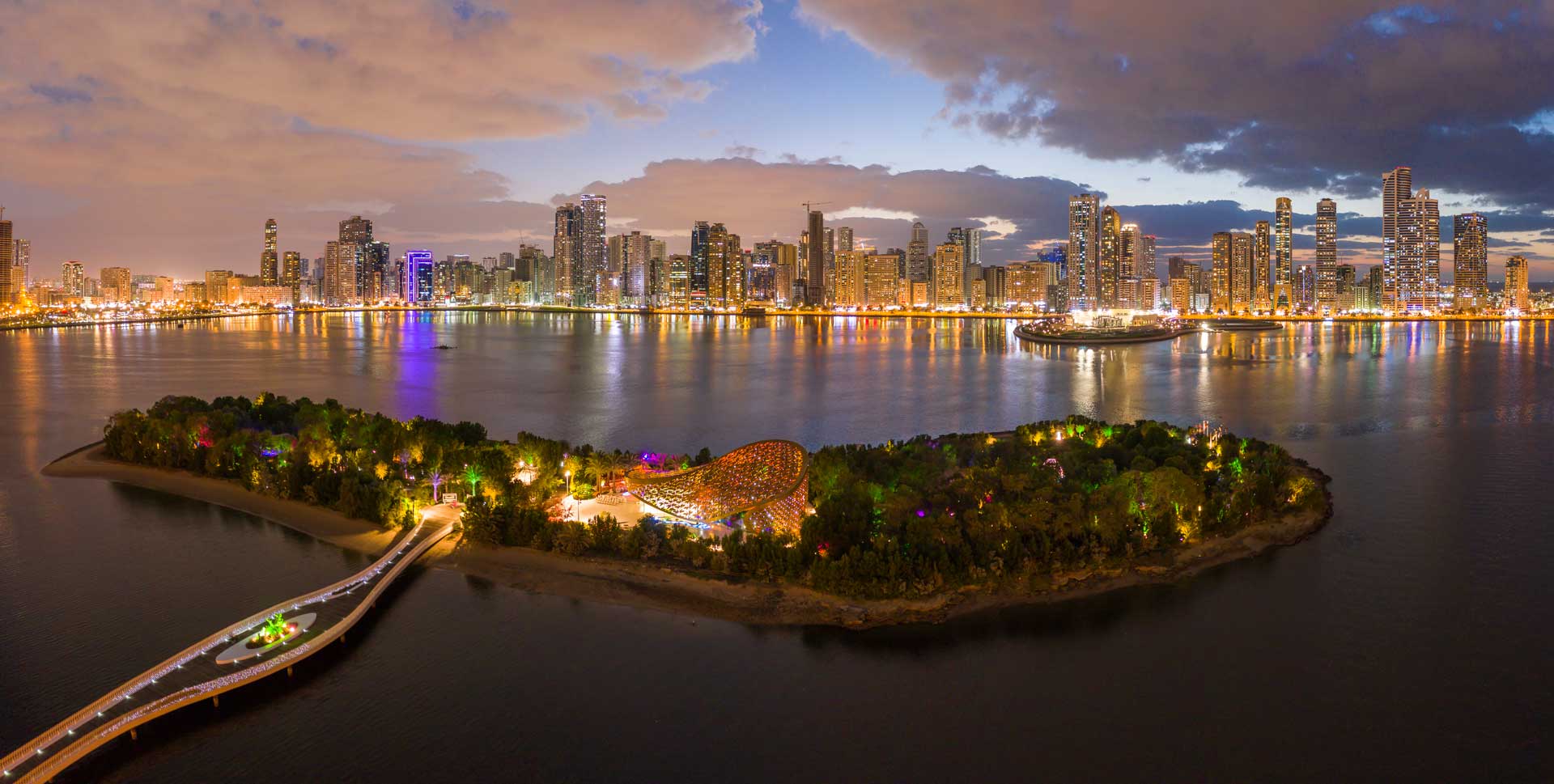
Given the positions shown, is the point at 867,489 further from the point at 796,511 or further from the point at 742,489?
the point at 742,489

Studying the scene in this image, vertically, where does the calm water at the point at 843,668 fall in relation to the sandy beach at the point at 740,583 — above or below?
below

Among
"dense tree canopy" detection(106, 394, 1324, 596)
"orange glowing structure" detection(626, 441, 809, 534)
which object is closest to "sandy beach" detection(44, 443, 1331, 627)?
"dense tree canopy" detection(106, 394, 1324, 596)

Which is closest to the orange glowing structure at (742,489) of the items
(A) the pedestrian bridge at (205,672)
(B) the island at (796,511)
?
(B) the island at (796,511)

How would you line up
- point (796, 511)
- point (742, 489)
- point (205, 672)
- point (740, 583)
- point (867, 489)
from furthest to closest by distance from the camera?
point (867, 489), point (742, 489), point (796, 511), point (740, 583), point (205, 672)

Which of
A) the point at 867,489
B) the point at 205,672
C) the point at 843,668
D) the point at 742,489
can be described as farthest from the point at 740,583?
the point at 205,672

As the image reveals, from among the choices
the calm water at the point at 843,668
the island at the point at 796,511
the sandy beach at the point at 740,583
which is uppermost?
the island at the point at 796,511

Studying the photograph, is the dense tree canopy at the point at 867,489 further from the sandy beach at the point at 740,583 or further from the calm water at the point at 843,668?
the calm water at the point at 843,668
